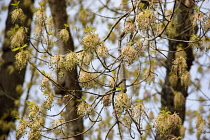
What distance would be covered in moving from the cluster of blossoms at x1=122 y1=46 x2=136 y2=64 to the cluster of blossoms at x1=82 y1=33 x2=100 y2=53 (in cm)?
19

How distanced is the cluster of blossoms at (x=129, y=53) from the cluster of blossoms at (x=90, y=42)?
0.62 feet

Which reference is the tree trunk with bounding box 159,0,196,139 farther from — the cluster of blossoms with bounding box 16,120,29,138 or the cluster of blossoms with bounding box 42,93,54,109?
the cluster of blossoms with bounding box 16,120,29,138

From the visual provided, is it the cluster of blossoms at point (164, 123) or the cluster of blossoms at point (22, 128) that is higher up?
the cluster of blossoms at point (22, 128)

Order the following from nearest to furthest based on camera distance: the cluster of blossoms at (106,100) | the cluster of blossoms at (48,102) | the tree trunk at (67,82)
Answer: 1. the cluster of blossoms at (48,102)
2. the cluster of blossoms at (106,100)
3. the tree trunk at (67,82)

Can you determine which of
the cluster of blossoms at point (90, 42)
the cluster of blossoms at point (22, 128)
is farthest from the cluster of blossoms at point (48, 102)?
the cluster of blossoms at point (90, 42)

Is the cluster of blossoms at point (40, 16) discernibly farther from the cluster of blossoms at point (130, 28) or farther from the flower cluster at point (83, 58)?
the cluster of blossoms at point (130, 28)

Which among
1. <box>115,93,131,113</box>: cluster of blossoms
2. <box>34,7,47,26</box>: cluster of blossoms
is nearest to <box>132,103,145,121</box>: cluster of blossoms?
<box>115,93,131,113</box>: cluster of blossoms

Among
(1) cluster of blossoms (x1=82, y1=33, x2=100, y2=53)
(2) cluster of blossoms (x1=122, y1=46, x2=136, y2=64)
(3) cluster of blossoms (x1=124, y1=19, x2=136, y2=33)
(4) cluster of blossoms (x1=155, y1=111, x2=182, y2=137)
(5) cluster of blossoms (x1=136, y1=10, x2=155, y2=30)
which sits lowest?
(4) cluster of blossoms (x1=155, y1=111, x2=182, y2=137)

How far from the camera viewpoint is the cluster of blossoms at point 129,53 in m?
2.42

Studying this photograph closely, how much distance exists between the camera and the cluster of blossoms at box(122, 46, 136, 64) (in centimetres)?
242

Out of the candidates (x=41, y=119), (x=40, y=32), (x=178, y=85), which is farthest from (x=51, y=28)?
(x=178, y=85)

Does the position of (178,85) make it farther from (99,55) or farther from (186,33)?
(99,55)

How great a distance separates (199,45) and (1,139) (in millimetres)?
2128

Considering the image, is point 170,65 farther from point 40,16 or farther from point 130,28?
point 40,16
